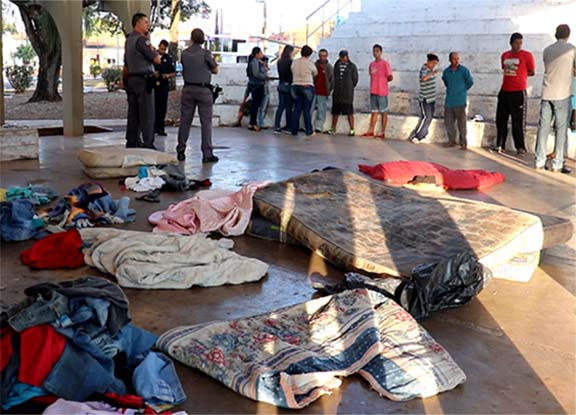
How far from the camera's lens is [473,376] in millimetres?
3592

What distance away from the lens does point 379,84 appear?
14.0m

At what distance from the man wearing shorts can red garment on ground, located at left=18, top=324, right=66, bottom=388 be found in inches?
463

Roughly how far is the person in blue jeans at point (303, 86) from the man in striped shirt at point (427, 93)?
210 cm

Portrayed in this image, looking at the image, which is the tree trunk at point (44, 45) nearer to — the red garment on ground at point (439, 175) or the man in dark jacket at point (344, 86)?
the man in dark jacket at point (344, 86)

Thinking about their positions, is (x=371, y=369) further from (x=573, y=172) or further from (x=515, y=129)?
(x=515, y=129)

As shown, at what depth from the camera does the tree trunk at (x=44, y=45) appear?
20766mm

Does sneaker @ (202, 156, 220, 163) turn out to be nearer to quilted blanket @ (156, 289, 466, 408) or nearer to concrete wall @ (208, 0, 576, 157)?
concrete wall @ (208, 0, 576, 157)

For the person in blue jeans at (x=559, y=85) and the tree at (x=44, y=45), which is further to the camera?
the tree at (x=44, y=45)

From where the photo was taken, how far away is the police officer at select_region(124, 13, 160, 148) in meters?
9.59

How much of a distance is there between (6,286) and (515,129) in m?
9.34

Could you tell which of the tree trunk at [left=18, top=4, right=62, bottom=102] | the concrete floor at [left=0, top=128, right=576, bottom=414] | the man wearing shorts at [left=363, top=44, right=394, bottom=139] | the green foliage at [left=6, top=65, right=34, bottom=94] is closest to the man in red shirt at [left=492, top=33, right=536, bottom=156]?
the man wearing shorts at [left=363, top=44, right=394, bottom=139]

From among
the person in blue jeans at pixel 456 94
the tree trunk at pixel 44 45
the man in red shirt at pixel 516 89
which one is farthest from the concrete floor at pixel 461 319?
the tree trunk at pixel 44 45

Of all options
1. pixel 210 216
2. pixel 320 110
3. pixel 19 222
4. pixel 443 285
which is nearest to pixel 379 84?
pixel 320 110

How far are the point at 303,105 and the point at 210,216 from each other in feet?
27.4
